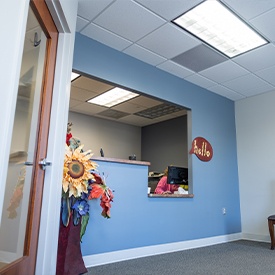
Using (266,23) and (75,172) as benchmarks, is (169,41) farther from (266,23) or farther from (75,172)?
(75,172)

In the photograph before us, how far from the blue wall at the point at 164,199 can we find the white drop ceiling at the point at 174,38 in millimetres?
163

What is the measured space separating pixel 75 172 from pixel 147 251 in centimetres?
142

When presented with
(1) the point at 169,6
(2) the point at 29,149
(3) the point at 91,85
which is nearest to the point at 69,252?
(2) the point at 29,149

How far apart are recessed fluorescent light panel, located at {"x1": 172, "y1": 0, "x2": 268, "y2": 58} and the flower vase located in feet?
7.12

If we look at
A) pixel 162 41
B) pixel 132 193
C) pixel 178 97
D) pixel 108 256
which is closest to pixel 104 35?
pixel 162 41

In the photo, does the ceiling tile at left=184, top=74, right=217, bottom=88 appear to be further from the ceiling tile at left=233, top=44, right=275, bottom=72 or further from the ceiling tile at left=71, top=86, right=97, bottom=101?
the ceiling tile at left=71, top=86, right=97, bottom=101

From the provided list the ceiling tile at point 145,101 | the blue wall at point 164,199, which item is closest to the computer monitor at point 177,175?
the blue wall at point 164,199

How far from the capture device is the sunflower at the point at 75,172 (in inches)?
74.4

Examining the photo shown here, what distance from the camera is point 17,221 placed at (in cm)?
147

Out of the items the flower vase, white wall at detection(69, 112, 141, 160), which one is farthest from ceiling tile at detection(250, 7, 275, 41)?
white wall at detection(69, 112, 141, 160)

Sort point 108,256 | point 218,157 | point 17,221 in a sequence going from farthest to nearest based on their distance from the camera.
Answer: point 218,157, point 108,256, point 17,221

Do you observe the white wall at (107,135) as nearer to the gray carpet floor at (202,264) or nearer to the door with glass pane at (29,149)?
the gray carpet floor at (202,264)

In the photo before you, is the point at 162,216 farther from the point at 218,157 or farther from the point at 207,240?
the point at 218,157

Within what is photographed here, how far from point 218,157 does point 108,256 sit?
229 centimetres
